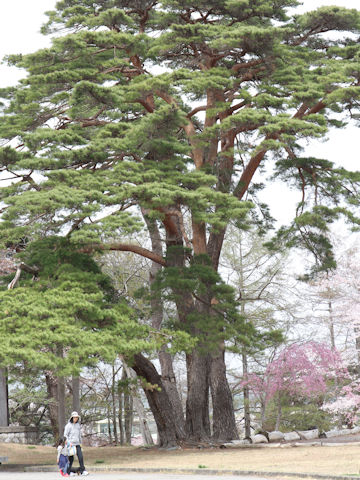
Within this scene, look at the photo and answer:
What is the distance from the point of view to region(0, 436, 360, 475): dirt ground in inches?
434

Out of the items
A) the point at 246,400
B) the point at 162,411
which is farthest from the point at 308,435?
the point at 162,411

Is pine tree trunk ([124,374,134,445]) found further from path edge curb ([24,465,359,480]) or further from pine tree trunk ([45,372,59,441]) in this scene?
path edge curb ([24,465,359,480])

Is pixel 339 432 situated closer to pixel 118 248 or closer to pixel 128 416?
pixel 118 248

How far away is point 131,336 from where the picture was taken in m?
14.8

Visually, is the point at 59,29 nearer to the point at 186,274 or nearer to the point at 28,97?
the point at 28,97

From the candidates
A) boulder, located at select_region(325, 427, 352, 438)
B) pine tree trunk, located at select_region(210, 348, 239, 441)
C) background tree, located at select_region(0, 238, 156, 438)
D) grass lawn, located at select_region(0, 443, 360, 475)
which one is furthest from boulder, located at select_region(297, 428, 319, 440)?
background tree, located at select_region(0, 238, 156, 438)

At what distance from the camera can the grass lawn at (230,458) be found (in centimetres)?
1104

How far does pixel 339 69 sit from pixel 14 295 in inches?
373

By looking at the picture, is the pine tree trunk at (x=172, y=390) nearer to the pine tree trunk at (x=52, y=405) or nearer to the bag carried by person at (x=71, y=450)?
the pine tree trunk at (x=52, y=405)

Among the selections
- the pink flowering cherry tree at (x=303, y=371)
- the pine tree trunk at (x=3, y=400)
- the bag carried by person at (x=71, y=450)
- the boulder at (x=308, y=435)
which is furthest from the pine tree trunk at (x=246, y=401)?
the bag carried by person at (x=71, y=450)

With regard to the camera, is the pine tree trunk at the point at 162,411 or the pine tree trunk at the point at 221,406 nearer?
the pine tree trunk at the point at 162,411

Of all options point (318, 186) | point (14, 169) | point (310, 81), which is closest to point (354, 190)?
point (318, 186)

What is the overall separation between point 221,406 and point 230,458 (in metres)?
4.66

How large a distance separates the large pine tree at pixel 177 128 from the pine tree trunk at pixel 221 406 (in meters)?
0.03
